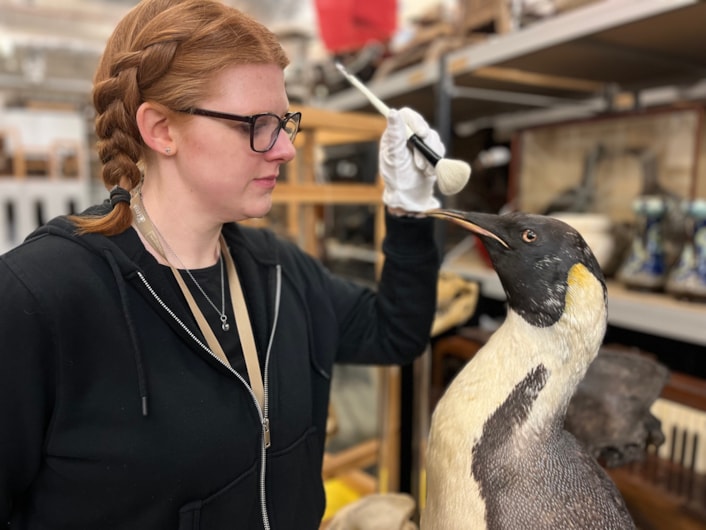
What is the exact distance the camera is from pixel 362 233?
2.29 meters

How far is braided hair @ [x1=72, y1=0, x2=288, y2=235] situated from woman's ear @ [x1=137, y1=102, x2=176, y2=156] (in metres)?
0.01

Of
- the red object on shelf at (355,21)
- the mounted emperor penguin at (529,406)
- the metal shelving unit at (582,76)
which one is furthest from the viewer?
the red object on shelf at (355,21)

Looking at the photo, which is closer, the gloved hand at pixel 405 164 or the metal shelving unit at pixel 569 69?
the gloved hand at pixel 405 164

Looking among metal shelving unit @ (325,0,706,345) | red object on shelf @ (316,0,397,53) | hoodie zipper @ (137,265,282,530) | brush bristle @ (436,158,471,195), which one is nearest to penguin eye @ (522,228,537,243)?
brush bristle @ (436,158,471,195)

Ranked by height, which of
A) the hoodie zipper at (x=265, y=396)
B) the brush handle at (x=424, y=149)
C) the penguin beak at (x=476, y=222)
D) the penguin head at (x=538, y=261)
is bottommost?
the hoodie zipper at (x=265, y=396)

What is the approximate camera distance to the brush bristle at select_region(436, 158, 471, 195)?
0.78 m

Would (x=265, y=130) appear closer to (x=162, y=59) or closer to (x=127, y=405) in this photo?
(x=162, y=59)

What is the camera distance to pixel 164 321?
2.42 ft

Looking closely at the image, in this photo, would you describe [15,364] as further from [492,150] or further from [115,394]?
[492,150]

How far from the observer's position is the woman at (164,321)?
2.20 feet

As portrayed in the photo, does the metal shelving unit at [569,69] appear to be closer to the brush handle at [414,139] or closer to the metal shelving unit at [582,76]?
the metal shelving unit at [582,76]

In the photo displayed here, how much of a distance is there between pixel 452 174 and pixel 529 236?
0.17 metres

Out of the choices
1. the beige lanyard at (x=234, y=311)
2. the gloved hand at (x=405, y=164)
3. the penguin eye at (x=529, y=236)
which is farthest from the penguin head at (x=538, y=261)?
the beige lanyard at (x=234, y=311)

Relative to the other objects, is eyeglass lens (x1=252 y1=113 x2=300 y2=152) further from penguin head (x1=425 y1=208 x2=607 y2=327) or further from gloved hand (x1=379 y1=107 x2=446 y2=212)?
penguin head (x1=425 y1=208 x2=607 y2=327)
